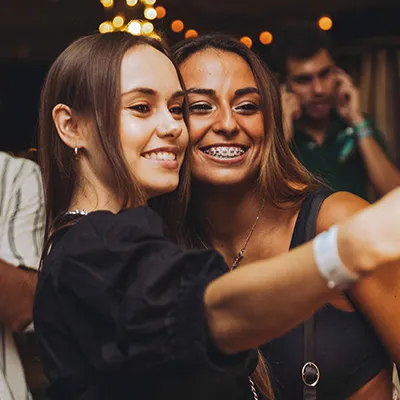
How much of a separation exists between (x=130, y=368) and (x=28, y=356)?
1.52 m

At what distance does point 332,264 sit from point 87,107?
738mm

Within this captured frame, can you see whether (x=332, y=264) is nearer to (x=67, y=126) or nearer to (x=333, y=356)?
(x=67, y=126)

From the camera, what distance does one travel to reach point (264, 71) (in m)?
2.14

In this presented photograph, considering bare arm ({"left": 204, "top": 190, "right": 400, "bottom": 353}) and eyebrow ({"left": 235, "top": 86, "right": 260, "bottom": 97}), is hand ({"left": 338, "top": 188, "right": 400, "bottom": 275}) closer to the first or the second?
bare arm ({"left": 204, "top": 190, "right": 400, "bottom": 353})

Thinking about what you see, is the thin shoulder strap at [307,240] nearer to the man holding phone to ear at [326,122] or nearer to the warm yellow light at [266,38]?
the man holding phone to ear at [326,122]

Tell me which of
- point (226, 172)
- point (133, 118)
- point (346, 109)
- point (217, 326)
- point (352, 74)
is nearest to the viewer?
point (217, 326)

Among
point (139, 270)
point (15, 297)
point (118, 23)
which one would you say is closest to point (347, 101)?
point (118, 23)

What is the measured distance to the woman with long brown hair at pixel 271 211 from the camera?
6.15 ft

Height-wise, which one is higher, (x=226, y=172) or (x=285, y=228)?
(x=226, y=172)

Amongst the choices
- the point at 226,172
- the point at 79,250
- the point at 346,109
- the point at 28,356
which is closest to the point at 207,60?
the point at 226,172

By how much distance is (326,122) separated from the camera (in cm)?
343

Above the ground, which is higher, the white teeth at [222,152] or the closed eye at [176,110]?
the closed eye at [176,110]

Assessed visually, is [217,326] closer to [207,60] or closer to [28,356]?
[207,60]

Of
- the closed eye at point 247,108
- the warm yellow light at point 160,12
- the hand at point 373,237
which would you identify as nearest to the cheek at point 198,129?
the closed eye at point 247,108
